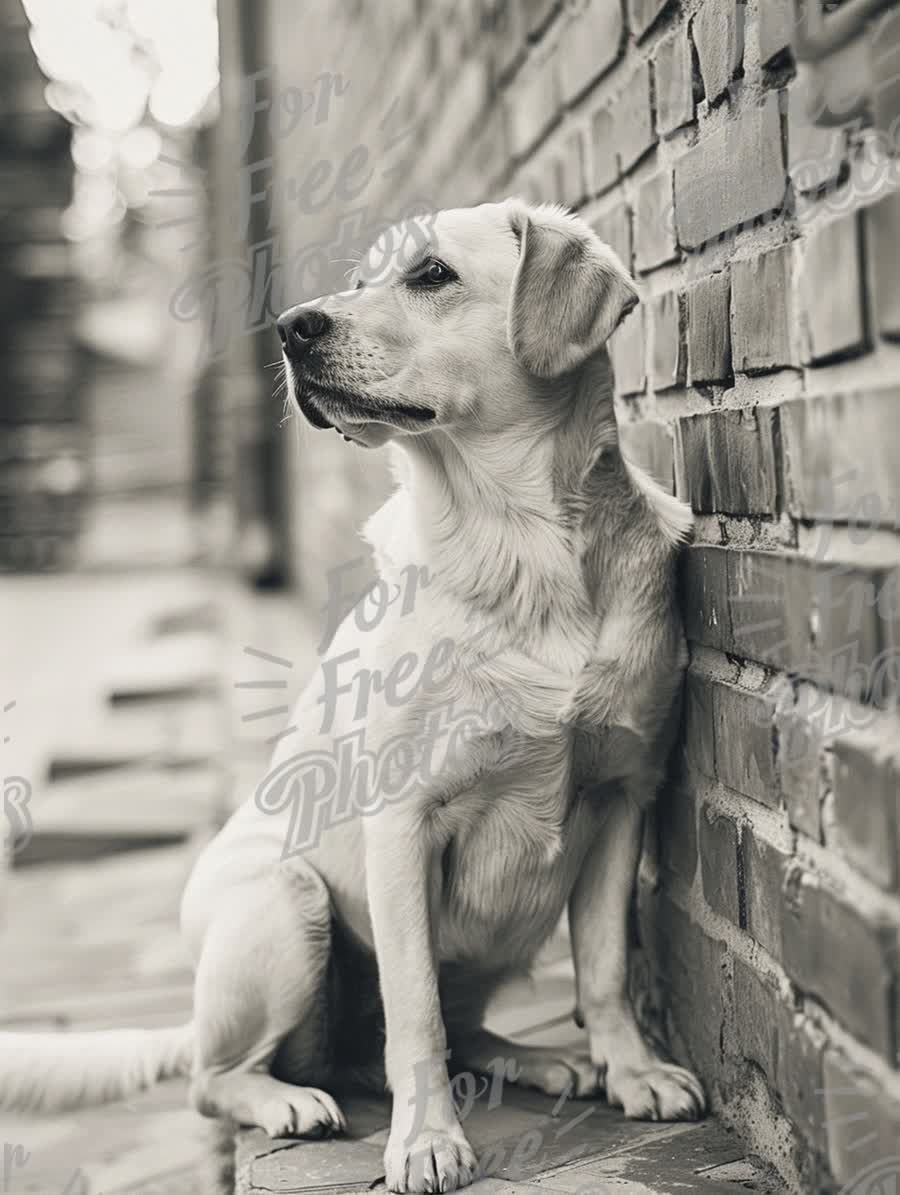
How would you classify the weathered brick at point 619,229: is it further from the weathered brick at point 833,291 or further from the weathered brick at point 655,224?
the weathered brick at point 833,291

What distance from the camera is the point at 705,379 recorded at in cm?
190

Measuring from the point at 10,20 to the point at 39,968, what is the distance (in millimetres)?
16861

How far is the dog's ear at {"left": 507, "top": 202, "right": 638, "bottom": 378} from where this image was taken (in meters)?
1.88

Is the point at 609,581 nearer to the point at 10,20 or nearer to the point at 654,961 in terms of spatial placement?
the point at 654,961

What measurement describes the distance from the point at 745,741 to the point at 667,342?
0.66 meters

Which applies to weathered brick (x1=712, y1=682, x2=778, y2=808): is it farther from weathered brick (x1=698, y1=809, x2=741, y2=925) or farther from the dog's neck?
the dog's neck

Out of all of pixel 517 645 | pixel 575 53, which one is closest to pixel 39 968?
pixel 517 645

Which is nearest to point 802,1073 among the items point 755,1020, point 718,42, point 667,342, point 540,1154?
point 755,1020

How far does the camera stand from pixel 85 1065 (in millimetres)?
2330

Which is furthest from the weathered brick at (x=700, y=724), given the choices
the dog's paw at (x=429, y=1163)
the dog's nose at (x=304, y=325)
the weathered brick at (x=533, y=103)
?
the weathered brick at (x=533, y=103)

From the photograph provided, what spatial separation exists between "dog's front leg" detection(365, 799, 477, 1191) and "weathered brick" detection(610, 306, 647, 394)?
843 mm

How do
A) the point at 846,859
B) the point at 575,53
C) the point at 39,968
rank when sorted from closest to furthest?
the point at 846,859, the point at 575,53, the point at 39,968

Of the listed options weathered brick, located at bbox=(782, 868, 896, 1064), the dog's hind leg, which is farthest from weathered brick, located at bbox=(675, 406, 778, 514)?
the dog's hind leg

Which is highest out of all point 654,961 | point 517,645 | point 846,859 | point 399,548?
point 399,548
